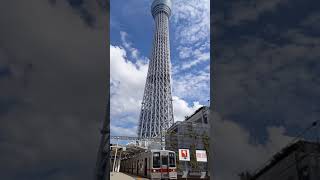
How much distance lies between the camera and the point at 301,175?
28.7ft

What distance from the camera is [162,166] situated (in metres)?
18.7

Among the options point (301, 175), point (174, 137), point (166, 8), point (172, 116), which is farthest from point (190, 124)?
point (166, 8)

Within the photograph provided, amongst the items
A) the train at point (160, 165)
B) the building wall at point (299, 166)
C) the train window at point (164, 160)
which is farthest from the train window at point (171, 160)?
the building wall at point (299, 166)

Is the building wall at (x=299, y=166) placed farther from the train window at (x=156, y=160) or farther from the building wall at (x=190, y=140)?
the building wall at (x=190, y=140)

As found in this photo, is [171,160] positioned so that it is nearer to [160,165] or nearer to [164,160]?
[164,160]

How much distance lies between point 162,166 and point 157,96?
56.0 metres

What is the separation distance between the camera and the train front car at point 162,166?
18453mm

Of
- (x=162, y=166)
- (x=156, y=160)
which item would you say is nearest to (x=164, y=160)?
(x=162, y=166)

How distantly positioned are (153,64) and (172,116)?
13.3m

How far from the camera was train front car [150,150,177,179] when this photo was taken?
18.5m

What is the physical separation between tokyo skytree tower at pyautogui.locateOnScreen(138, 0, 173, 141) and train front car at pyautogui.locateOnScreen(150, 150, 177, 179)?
51.3 metres

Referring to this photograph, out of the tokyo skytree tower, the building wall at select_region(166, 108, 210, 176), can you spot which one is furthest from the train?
the tokyo skytree tower

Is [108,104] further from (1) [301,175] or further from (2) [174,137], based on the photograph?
(2) [174,137]

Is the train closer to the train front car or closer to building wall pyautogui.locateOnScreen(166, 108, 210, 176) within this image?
the train front car
